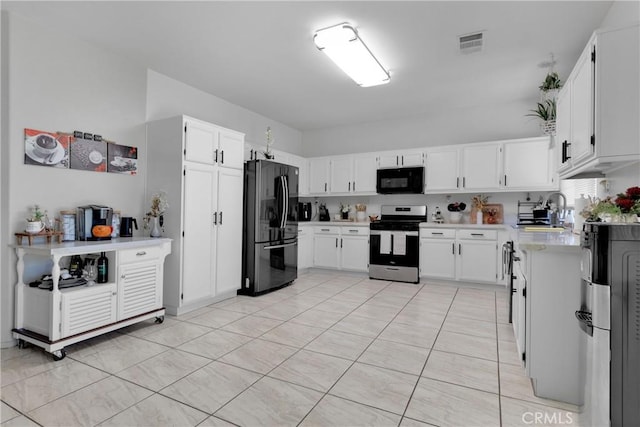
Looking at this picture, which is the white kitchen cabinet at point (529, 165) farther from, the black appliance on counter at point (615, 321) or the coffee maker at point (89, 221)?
the coffee maker at point (89, 221)

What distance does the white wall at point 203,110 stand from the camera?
380 centimetres

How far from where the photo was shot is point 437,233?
492cm

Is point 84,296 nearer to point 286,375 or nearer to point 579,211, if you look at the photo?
point 286,375

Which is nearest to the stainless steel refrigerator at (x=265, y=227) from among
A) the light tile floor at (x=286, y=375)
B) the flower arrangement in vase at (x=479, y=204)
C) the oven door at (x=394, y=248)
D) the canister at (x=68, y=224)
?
the light tile floor at (x=286, y=375)

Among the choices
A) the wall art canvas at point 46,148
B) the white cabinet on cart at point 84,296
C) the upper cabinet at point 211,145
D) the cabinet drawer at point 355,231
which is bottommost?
the white cabinet on cart at point 84,296

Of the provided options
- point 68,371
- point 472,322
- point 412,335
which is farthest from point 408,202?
point 68,371

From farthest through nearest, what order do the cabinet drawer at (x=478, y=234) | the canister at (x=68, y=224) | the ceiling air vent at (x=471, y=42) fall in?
the cabinet drawer at (x=478, y=234), the ceiling air vent at (x=471, y=42), the canister at (x=68, y=224)

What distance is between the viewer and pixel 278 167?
4512 mm

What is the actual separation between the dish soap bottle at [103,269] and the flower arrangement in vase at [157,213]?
585mm

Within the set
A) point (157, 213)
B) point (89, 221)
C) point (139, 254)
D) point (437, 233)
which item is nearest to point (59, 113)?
point (89, 221)

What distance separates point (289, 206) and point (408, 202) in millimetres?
2202

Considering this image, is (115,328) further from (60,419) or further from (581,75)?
(581,75)

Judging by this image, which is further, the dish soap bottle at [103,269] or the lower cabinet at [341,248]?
the lower cabinet at [341,248]

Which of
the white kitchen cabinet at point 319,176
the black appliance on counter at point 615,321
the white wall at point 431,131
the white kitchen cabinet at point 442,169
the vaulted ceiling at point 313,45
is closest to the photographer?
the black appliance on counter at point 615,321
